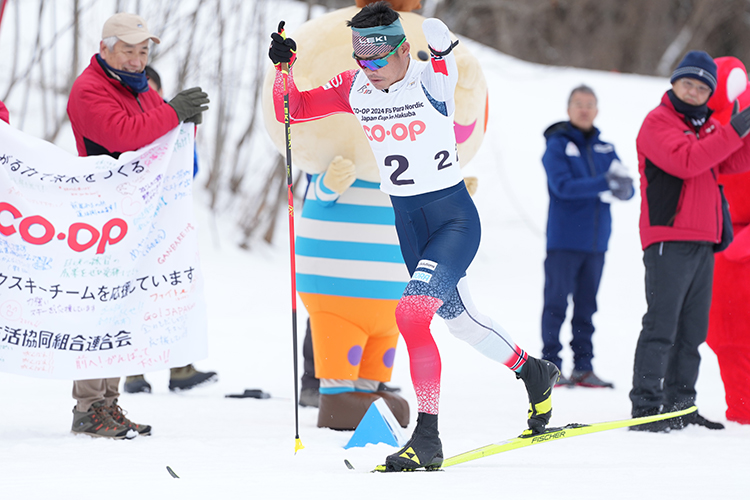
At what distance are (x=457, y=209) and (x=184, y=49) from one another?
806cm

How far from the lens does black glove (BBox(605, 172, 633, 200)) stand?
5.59 m

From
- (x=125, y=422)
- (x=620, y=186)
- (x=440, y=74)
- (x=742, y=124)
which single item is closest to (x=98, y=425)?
(x=125, y=422)

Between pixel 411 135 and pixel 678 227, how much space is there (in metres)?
1.65

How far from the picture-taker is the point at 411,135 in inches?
133

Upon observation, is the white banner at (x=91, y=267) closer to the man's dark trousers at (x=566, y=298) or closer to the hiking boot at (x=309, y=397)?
the hiking boot at (x=309, y=397)

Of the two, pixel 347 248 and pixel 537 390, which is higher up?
pixel 347 248

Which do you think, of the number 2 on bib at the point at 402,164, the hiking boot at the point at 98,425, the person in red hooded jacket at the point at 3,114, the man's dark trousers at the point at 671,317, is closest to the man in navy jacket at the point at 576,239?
the man's dark trousers at the point at 671,317

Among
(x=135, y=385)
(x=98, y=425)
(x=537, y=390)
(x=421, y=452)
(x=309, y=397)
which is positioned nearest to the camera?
(x=421, y=452)

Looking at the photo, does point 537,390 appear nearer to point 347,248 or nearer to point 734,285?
point 347,248

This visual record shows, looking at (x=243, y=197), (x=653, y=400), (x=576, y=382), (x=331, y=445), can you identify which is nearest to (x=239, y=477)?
(x=331, y=445)

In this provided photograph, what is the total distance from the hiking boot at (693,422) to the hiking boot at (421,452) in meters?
1.68

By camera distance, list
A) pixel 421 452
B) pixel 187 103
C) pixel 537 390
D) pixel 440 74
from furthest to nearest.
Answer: pixel 187 103 < pixel 537 390 < pixel 440 74 < pixel 421 452

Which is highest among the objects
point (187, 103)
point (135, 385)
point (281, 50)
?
point (281, 50)

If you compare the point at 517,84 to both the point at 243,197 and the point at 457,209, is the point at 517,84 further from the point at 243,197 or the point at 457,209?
the point at 457,209
